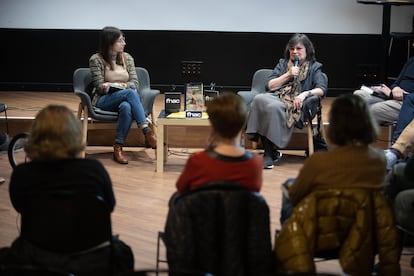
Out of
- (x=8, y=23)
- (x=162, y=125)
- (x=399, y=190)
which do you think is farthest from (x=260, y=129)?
(x=8, y=23)

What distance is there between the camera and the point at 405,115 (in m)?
6.23

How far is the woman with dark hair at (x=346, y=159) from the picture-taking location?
3.38m

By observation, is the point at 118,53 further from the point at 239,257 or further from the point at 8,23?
the point at 239,257

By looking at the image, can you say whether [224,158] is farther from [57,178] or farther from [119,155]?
[119,155]

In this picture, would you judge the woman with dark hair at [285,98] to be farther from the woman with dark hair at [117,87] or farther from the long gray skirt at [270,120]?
the woman with dark hair at [117,87]

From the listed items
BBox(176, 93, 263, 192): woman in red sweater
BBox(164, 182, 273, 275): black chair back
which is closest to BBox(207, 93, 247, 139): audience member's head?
BBox(176, 93, 263, 192): woman in red sweater

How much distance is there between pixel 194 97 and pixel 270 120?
0.65 metres

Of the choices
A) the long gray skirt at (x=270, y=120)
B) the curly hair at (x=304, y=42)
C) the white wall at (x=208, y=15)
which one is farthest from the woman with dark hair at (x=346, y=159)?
the white wall at (x=208, y=15)

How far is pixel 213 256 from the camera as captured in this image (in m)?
3.23

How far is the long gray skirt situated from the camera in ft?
21.6

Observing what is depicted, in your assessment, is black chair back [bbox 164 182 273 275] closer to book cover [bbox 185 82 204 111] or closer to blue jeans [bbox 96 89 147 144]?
book cover [bbox 185 82 204 111]

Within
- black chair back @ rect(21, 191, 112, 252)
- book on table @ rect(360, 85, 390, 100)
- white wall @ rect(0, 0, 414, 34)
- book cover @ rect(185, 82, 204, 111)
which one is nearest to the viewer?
black chair back @ rect(21, 191, 112, 252)

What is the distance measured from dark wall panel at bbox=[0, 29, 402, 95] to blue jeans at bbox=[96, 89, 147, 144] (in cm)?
253

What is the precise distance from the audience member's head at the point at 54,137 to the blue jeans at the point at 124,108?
11.1 feet
